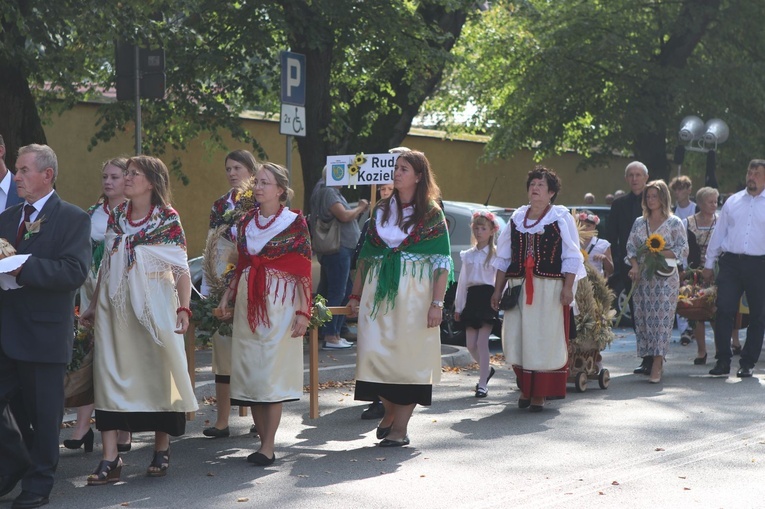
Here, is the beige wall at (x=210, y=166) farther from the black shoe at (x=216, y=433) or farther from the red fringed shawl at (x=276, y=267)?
the red fringed shawl at (x=276, y=267)

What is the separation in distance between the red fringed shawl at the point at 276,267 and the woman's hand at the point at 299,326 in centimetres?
12

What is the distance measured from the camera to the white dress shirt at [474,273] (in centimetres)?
1042

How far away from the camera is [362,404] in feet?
32.4

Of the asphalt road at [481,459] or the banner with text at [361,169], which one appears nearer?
the asphalt road at [481,459]

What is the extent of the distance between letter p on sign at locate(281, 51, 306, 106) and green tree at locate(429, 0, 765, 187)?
13616 millimetres

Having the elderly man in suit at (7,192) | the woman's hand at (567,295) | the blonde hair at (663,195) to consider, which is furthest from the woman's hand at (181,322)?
the blonde hair at (663,195)

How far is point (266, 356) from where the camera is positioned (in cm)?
728

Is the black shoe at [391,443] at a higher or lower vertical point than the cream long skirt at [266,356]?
lower

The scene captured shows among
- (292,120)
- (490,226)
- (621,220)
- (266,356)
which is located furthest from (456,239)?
(266,356)

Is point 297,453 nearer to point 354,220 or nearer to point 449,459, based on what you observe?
point 449,459

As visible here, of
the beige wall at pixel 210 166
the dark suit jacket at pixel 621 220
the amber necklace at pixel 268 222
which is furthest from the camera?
the beige wall at pixel 210 166

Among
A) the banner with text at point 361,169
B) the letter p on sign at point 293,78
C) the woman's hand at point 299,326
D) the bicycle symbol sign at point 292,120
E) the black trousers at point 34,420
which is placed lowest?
the black trousers at point 34,420

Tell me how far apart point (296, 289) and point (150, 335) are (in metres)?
1.01

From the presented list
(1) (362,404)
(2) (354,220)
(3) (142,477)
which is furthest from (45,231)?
(2) (354,220)
